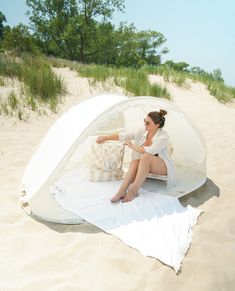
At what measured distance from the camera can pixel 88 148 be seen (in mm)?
4066

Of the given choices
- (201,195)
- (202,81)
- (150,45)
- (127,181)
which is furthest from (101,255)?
(150,45)

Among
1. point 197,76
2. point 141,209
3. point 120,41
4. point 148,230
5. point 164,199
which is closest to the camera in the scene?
point 148,230

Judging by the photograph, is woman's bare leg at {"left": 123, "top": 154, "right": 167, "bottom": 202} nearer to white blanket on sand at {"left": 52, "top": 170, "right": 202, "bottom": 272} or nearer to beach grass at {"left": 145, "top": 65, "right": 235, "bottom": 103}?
white blanket on sand at {"left": 52, "top": 170, "right": 202, "bottom": 272}

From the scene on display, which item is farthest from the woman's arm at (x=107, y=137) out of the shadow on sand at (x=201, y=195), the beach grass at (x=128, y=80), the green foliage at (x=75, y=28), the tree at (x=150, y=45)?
the tree at (x=150, y=45)

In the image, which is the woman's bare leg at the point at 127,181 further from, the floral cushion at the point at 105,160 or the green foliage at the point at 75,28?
the green foliage at the point at 75,28

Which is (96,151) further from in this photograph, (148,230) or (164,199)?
(148,230)

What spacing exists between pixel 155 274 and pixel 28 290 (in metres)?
0.82

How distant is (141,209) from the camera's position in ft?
9.29

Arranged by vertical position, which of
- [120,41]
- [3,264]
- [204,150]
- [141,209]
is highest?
[120,41]

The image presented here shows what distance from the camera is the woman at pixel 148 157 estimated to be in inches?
117

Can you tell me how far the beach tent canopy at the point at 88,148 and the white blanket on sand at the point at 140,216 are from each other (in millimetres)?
172

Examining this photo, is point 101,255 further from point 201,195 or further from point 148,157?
point 201,195

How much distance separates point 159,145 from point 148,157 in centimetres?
17

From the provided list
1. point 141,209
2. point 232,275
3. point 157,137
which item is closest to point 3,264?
point 141,209
